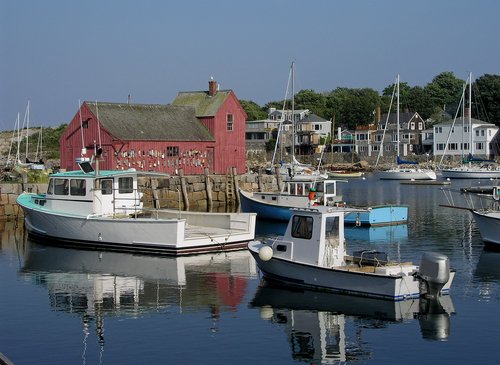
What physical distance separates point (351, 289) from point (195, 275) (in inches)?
242

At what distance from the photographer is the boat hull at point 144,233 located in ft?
95.8

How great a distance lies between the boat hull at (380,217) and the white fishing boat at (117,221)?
964 centimetres

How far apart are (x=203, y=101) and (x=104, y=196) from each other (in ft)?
85.9

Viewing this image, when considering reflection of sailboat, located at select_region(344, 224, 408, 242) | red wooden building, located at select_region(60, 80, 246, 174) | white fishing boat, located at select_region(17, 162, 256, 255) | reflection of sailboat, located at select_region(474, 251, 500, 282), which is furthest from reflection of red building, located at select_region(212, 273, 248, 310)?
red wooden building, located at select_region(60, 80, 246, 174)

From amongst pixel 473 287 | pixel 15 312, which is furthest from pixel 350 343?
pixel 15 312

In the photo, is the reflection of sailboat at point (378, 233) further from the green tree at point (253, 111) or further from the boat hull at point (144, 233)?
the green tree at point (253, 111)

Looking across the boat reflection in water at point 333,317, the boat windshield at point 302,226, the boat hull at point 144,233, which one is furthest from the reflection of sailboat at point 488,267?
the boat hull at point 144,233

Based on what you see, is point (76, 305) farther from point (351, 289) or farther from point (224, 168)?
point (224, 168)

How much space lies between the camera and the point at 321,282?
872 inches

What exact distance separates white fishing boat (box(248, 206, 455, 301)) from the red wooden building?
1039 inches

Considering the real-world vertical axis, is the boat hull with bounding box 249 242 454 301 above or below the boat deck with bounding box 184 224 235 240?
below

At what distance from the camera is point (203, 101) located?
56906 millimetres

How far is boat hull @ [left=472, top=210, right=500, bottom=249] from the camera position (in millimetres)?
30547

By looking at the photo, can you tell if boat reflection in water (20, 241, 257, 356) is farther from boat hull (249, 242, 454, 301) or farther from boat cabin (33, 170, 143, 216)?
boat cabin (33, 170, 143, 216)
